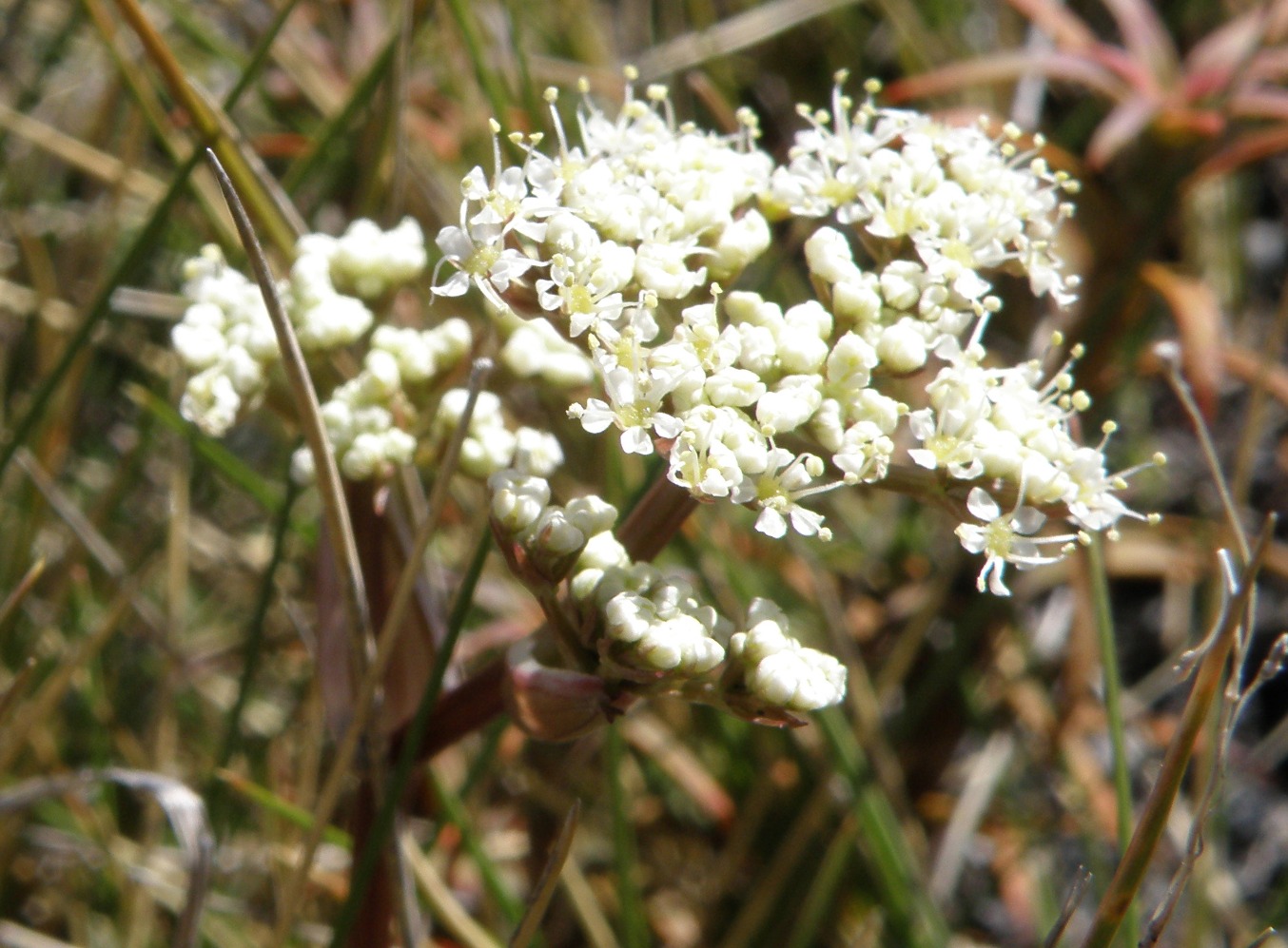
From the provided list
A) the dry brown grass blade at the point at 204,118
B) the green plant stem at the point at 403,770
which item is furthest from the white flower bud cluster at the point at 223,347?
the green plant stem at the point at 403,770

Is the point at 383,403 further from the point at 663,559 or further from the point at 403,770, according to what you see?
the point at 663,559

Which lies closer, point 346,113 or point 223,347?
point 223,347

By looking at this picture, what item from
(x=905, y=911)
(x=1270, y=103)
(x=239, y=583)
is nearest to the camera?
(x=905, y=911)

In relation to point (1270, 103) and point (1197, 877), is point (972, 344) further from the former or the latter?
point (1270, 103)

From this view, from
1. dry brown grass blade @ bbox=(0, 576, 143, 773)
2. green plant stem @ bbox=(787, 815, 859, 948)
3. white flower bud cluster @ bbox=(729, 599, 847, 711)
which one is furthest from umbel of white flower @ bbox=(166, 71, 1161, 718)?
green plant stem @ bbox=(787, 815, 859, 948)

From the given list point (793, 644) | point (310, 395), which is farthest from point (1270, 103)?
point (310, 395)

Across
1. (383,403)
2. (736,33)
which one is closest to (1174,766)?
(383,403)

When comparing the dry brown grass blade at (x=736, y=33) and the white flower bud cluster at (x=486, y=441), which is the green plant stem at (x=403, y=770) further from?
the dry brown grass blade at (x=736, y=33)
